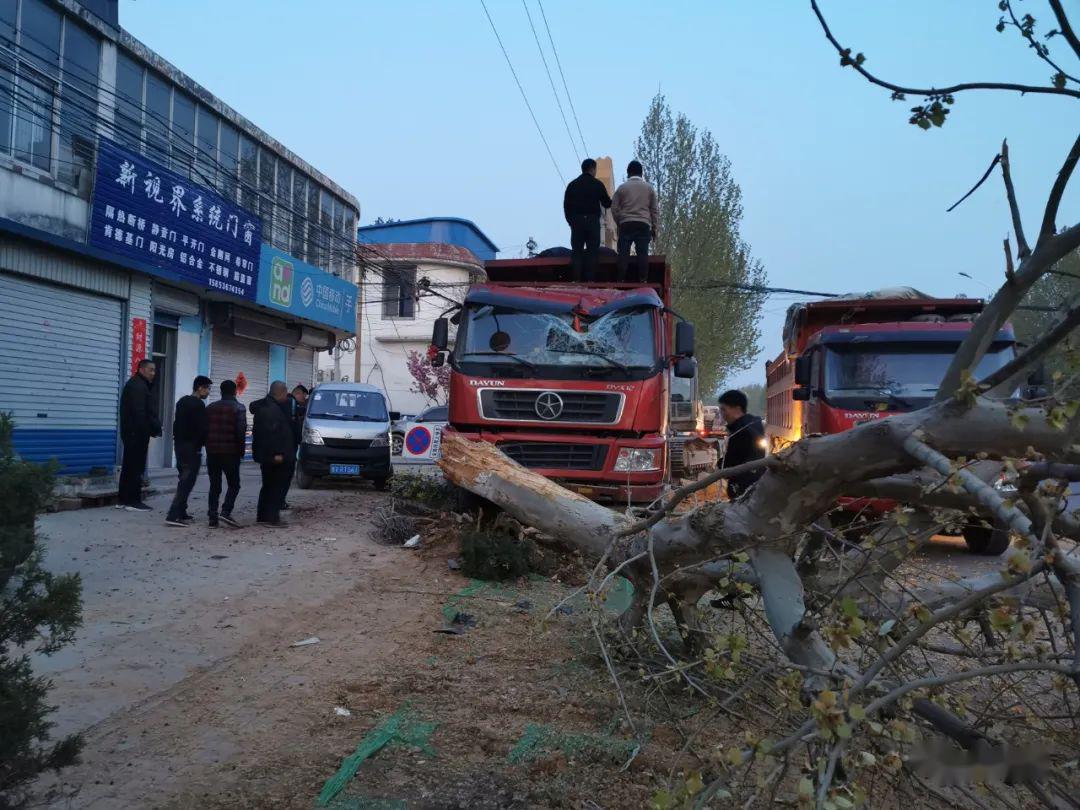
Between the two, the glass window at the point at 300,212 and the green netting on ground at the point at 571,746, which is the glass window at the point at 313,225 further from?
the green netting on ground at the point at 571,746

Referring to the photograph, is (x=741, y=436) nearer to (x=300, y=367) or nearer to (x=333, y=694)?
(x=333, y=694)

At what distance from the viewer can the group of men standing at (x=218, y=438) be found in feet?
31.3

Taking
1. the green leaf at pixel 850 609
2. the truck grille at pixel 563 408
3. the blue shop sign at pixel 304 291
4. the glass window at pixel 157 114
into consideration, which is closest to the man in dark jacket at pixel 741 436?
the truck grille at pixel 563 408

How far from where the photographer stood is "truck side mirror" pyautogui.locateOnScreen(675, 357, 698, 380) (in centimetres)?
878

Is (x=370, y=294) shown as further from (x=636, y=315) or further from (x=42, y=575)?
(x=42, y=575)

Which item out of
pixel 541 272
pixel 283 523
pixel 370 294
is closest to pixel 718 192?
pixel 370 294

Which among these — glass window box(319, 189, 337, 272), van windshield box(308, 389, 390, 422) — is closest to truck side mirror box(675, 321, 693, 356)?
van windshield box(308, 389, 390, 422)

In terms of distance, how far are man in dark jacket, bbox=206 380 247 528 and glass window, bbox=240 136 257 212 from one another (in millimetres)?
9610

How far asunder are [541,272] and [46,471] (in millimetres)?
7786

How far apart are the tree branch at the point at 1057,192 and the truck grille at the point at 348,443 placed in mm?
12868

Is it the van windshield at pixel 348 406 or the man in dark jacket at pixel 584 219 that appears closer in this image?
the man in dark jacket at pixel 584 219

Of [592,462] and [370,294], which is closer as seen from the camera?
[592,462]

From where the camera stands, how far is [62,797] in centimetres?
302

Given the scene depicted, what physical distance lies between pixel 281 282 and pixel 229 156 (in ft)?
9.85
